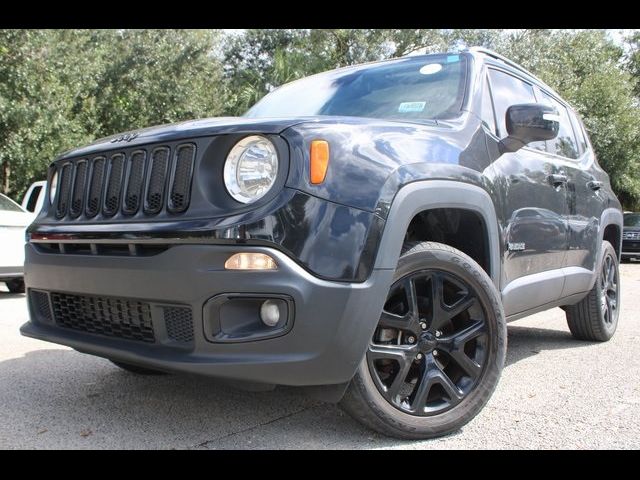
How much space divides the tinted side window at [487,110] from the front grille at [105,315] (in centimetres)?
213

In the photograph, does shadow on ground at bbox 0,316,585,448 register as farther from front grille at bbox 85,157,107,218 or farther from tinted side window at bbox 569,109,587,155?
tinted side window at bbox 569,109,587,155

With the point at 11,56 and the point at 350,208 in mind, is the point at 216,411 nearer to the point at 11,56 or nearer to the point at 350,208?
the point at 350,208

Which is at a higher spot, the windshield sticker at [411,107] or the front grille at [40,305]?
the windshield sticker at [411,107]

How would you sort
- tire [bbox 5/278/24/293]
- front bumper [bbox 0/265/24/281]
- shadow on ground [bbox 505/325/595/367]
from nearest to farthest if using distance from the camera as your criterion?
shadow on ground [bbox 505/325/595/367]
front bumper [bbox 0/265/24/281]
tire [bbox 5/278/24/293]

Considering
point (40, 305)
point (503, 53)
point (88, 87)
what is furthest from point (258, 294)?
point (503, 53)

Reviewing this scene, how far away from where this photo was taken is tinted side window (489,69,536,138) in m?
3.69

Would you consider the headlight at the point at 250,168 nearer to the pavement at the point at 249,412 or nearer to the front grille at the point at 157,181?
the front grille at the point at 157,181

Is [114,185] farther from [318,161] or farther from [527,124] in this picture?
[527,124]

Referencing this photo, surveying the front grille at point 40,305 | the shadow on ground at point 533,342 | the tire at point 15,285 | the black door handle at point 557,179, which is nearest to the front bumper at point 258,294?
the front grille at point 40,305

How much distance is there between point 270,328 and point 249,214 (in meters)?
0.44

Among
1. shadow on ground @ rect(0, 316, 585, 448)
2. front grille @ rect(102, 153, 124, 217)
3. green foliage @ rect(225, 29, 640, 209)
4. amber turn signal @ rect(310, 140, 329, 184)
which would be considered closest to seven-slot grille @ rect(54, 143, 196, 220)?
front grille @ rect(102, 153, 124, 217)

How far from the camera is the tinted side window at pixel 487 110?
3486 millimetres

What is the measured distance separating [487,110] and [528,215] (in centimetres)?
66

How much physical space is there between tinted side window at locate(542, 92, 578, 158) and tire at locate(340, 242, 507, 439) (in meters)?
1.82
